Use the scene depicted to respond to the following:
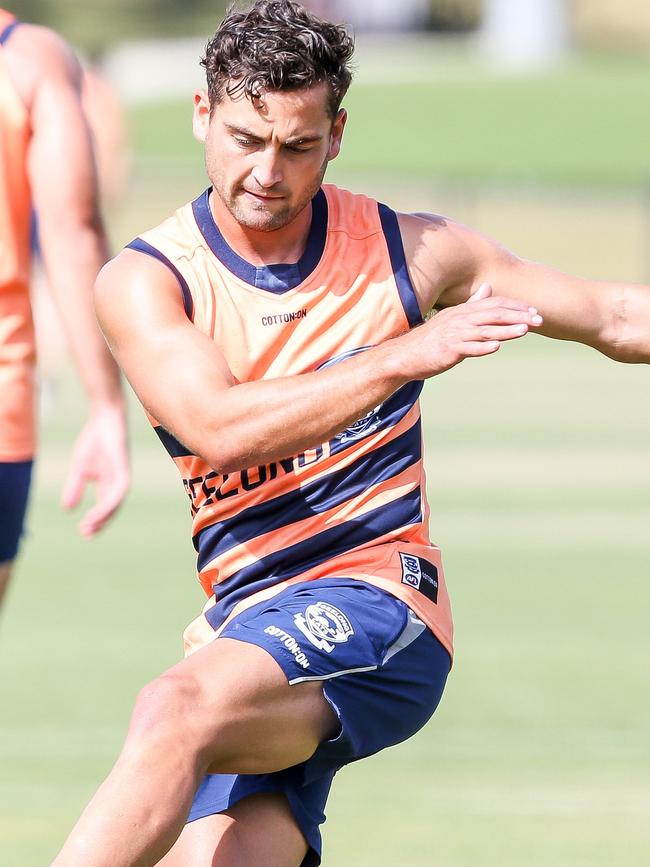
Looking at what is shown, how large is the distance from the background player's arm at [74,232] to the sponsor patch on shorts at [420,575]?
1.01 metres

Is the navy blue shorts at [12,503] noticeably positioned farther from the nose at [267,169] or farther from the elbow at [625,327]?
the elbow at [625,327]

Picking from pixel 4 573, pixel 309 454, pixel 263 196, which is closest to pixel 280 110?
pixel 263 196

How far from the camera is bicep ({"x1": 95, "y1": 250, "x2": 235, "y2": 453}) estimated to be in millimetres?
3996

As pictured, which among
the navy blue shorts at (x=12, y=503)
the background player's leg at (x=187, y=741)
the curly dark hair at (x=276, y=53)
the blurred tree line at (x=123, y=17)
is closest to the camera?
the background player's leg at (x=187, y=741)

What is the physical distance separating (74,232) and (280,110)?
1082 millimetres

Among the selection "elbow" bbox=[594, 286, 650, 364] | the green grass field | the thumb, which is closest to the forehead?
the thumb

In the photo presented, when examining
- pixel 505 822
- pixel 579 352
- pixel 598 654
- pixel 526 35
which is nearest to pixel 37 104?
pixel 505 822

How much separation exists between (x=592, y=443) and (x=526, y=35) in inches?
2063

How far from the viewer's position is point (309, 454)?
429 cm

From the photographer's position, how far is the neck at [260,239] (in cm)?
428

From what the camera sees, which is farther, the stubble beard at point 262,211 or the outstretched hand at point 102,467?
the outstretched hand at point 102,467

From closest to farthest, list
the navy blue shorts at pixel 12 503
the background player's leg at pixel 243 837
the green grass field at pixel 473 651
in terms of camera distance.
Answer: the background player's leg at pixel 243 837
the navy blue shorts at pixel 12 503
the green grass field at pixel 473 651

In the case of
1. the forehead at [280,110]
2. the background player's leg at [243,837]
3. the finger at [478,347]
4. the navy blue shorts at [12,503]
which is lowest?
the background player's leg at [243,837]

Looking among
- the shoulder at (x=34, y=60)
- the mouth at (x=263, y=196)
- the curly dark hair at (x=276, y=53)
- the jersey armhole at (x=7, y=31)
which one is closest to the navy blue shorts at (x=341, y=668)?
the mouth at (x=263, y=196)
